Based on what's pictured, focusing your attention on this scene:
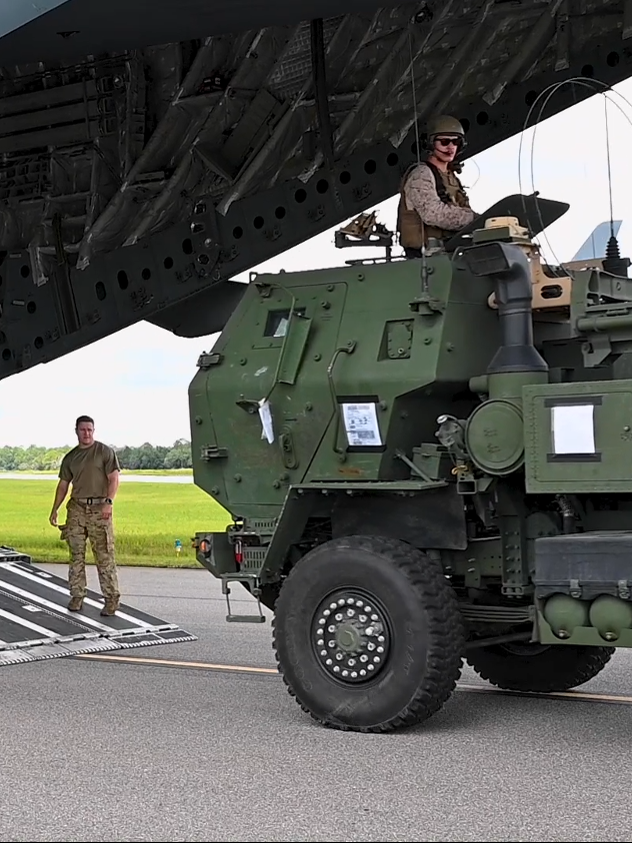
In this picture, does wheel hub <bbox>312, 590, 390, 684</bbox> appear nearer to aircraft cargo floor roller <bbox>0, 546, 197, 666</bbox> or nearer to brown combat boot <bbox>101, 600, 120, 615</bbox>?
aircraft cargo floor roller <bbox>0, 546, 197, 666</bbox>

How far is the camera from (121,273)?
56.4 ft

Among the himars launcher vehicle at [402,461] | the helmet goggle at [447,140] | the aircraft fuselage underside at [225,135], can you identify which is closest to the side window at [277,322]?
the himars launcher vehicle at [402,461]

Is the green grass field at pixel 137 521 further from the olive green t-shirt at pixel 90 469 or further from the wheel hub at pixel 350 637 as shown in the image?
the wheel hub at pixel 350 637

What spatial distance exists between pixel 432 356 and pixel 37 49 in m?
4.32

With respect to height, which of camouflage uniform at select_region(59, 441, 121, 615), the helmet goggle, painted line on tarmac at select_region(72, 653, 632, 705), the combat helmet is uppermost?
the combat helmet

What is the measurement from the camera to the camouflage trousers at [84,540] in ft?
36.4

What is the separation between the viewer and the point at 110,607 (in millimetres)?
11031

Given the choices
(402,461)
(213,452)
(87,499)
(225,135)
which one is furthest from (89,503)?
(225,135)

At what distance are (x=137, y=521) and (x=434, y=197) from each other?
13.6 metres

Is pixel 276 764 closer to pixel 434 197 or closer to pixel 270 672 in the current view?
pixel 270 672

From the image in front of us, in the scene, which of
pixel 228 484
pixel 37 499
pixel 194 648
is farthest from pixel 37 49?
pixel 37 499

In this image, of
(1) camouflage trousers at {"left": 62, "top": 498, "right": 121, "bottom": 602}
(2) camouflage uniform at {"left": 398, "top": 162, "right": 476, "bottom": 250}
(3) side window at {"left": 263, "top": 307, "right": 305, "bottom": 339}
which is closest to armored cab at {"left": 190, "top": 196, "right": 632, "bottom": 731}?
(3) side window at {"left": 263, "top": 307, "right": 305, "bottom": 339}

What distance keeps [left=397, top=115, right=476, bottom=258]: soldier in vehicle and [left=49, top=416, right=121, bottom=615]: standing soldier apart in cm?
420

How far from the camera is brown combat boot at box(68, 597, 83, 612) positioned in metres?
11.1
